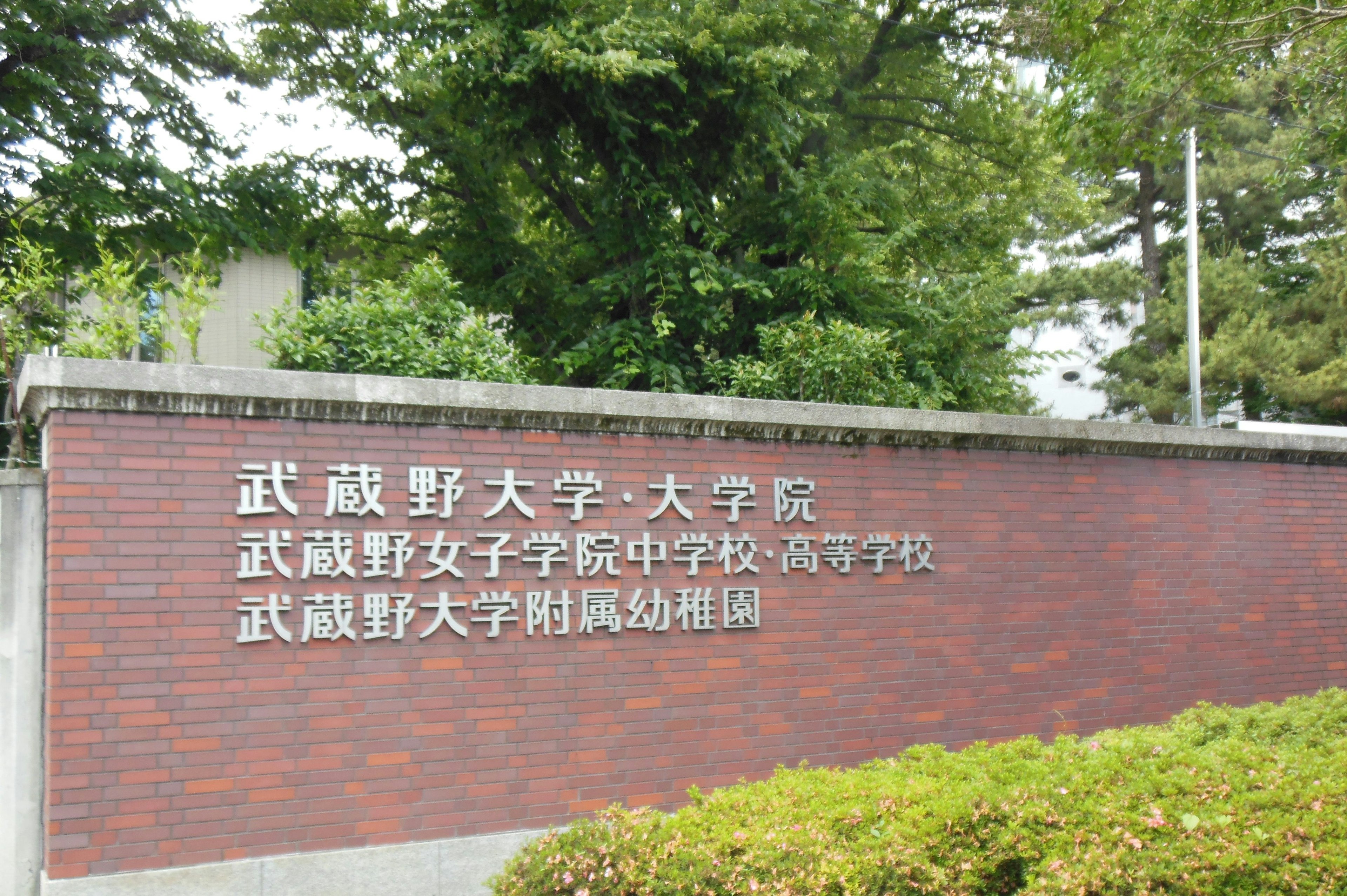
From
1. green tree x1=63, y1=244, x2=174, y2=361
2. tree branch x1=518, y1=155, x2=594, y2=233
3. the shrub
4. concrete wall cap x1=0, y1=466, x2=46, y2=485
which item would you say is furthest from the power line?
concrete wall cap x1=0, y1=466, x2=46, y2=485

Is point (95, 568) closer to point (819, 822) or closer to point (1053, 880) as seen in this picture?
point (819, 822)

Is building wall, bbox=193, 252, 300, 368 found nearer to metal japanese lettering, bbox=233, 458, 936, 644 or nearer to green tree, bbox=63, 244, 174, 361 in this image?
green tree, bbox=63, 244, 174, 361

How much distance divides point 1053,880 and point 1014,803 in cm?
39

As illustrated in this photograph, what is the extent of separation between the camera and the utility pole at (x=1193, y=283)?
10555mm

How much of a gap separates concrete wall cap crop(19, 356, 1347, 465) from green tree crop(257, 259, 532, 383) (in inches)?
20.4

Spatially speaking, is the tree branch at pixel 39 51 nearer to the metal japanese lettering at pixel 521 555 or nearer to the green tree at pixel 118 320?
the green tree at pixel 118 320

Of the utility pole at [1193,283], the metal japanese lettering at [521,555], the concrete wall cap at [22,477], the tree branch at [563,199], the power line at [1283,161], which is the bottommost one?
the metal japanese lettering at [521,555]

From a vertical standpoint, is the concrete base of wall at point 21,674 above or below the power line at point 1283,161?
below

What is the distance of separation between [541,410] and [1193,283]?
817 centimetres

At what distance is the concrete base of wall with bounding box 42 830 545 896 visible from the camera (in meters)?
4.80

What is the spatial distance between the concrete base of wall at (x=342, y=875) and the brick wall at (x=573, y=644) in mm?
64

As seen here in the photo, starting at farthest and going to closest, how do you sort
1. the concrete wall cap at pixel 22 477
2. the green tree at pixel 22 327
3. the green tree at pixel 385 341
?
the green tree at pixel 385 341, the green tree at pixel 22 327, the concrete wall cap at pixel 22 477

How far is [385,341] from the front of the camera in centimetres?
611

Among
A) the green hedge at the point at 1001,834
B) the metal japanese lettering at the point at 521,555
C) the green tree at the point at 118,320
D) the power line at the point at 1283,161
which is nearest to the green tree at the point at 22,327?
the green tree at the point at 118,320
